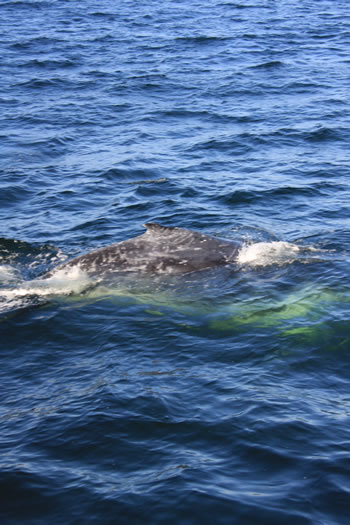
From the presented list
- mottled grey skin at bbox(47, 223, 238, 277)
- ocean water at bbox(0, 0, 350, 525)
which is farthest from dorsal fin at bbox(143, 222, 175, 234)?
ocean water at bbox(0, 0, 350, 525)

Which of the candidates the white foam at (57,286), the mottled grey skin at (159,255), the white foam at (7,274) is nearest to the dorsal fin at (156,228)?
the mottled grey skin at (159,255)

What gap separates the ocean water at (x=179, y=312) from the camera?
21.3 feet

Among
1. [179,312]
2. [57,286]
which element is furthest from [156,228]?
[57,286]

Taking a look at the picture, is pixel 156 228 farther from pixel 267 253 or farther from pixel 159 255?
pixel 267 253

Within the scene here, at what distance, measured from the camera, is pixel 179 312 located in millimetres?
10484

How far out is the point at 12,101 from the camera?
25.0m

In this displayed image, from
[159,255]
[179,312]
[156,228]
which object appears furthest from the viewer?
[156,228]

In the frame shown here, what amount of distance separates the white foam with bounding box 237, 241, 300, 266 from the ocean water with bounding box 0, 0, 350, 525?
40 mm

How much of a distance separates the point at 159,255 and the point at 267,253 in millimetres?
2165

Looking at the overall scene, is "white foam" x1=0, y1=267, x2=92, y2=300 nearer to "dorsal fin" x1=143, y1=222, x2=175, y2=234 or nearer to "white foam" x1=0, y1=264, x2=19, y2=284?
"white foam" x1=0, y1=264, x2=19, y2=284

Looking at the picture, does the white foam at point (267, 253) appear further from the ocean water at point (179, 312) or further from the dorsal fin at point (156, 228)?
the dorsal fin at point (156, 228)

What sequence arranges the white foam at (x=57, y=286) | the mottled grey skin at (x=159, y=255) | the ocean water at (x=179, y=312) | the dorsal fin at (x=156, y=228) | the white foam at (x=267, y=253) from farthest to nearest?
the white foam at (x=267, y=253) < the dorsal fin at (x=156, y=228) < the mottled grey skin at (x=159, y=255) < the white foam at (x=57, y=286) < the ocean water at (x=179, y=312)

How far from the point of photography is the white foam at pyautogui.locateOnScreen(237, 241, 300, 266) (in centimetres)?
1194

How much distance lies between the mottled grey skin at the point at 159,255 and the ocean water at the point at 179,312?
8.8 inches
